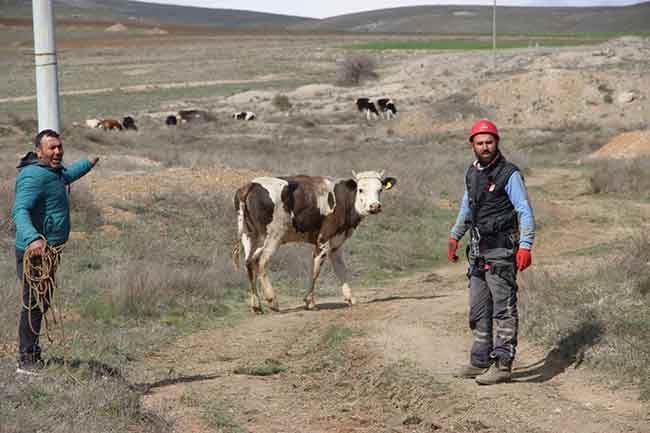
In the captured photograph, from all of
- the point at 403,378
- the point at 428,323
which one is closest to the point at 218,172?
the point at 428,323

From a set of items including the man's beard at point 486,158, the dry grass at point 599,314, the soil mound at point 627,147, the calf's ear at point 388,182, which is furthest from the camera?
the soil mound at point 627,147

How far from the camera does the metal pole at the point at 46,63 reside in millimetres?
12781

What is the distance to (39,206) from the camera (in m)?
8.00

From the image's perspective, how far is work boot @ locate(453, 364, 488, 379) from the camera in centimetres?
902

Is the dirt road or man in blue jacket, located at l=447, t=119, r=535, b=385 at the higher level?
man in blue jacket, located at l=447, t=119, r=535, b=385

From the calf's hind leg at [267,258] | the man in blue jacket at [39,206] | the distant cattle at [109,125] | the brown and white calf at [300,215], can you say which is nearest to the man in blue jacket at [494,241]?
the man in blue jacket at [39,206]

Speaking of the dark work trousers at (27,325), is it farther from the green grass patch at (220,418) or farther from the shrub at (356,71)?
the shrub at (356,71)

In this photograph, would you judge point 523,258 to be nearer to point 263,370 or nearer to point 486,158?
point 486,158

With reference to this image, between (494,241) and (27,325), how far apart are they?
13.2 ft

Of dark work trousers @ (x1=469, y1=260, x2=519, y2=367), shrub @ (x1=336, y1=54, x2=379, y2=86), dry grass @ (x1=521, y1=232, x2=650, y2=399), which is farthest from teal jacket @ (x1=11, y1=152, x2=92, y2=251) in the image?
shrub @ (x1=336, y1=54, x2=379, y2=86)

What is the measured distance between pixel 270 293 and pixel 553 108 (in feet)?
128

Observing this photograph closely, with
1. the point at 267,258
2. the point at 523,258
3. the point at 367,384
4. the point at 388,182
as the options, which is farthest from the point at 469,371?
the point at 388,182

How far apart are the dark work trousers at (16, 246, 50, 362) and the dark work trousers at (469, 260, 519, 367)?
3.70 m

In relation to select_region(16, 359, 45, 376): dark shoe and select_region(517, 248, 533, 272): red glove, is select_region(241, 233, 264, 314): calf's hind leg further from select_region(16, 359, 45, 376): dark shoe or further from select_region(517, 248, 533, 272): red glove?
select_region(517, 248, 533, 272): red glove
